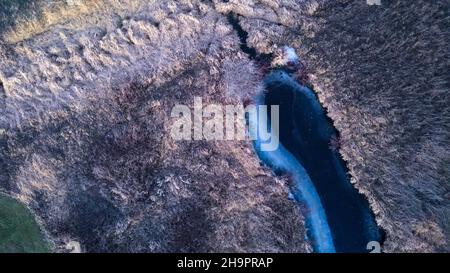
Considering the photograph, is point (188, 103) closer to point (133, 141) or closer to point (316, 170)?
point (133, 141)

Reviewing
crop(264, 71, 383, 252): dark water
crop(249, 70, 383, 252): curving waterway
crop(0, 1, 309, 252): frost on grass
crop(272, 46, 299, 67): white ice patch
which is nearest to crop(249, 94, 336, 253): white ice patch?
crop(249, 70, 383, 252): curving waterway

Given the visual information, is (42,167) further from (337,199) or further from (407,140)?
(407,140)

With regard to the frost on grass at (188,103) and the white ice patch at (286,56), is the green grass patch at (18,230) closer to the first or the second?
the frost on grass at (188,103)

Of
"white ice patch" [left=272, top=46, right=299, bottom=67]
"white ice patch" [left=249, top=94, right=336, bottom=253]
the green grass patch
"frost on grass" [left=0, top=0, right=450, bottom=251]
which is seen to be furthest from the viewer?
"white ice patch" [left=272, top=46, right=299, bottom=67]

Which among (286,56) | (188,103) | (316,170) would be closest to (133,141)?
(188,103)

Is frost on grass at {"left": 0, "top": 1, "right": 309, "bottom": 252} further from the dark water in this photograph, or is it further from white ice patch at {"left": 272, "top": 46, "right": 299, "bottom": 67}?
the dark water

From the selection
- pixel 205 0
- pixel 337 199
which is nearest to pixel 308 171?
pixel 337 199

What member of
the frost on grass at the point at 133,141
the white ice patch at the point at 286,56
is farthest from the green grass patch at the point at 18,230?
the white ice patch at the point at 286,56
